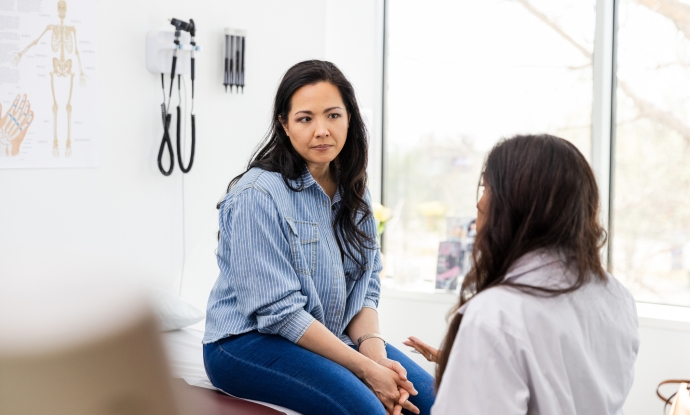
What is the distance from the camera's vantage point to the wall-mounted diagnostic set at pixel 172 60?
8.60 feet

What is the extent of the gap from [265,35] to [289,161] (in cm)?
135

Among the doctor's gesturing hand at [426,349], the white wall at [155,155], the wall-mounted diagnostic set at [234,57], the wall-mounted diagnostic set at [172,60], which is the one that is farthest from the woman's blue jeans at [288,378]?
the wall-mounted diagnostic set at [234,57]

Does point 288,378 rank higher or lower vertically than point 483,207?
lower

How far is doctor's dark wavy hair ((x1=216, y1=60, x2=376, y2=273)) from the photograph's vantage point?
1.96 meters

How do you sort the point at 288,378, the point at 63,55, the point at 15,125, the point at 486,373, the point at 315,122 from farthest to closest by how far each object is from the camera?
the point at 63,55 < the point at 15,125 < the point at 315,122 < the point at 288,378 < the point at 486,373

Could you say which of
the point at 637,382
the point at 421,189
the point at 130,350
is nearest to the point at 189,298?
the point at 421,189

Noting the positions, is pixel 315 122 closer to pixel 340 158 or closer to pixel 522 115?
pixel 340 158

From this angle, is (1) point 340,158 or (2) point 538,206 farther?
(1) point 340,158

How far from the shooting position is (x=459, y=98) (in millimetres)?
3672

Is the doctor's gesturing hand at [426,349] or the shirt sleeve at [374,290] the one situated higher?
the shirt sleeve at [374,290]

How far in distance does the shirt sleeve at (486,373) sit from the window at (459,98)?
2430mm

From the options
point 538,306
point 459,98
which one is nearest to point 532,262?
point 538,306

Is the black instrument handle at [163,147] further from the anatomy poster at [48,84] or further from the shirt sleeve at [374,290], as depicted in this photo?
the shirt sleeve at [374,290]

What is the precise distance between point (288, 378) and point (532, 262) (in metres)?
0.79
